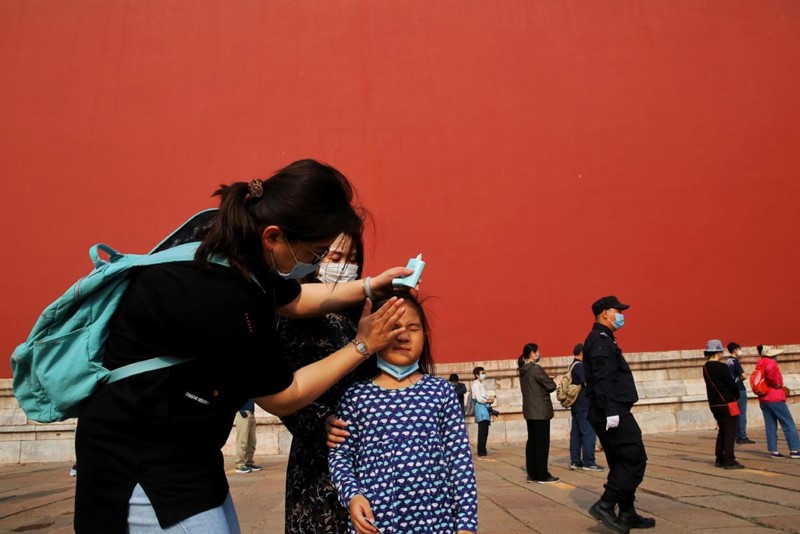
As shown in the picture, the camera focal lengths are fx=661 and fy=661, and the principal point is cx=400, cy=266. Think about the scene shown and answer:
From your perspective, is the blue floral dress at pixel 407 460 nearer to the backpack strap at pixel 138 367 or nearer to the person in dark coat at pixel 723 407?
the backpack strap at pixel 138 367

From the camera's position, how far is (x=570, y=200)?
10.4 meters

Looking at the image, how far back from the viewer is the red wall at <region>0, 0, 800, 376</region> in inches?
396

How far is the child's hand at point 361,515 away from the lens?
1.60 meters

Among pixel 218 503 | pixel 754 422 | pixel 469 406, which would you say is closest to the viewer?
pixel 218 503

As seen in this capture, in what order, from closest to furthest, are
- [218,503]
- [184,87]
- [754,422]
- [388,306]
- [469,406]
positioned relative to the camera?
[218,503]
[388,306]
[469,406]
[754,422]
[184,87]

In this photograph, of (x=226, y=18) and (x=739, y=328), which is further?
(x=226, y=18)

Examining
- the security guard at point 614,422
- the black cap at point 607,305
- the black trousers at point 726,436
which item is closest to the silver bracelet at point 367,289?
the security guard at point 614,422

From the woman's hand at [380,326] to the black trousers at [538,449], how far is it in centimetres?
492

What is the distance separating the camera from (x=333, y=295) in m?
1.72

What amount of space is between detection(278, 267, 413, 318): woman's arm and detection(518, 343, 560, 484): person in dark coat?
4.84 metres

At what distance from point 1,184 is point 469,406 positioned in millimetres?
7831

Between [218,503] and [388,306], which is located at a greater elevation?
[388,306]

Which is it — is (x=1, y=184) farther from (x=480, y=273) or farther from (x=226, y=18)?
(x=480, y=273)

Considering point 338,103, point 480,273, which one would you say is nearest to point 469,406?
point 480,273
